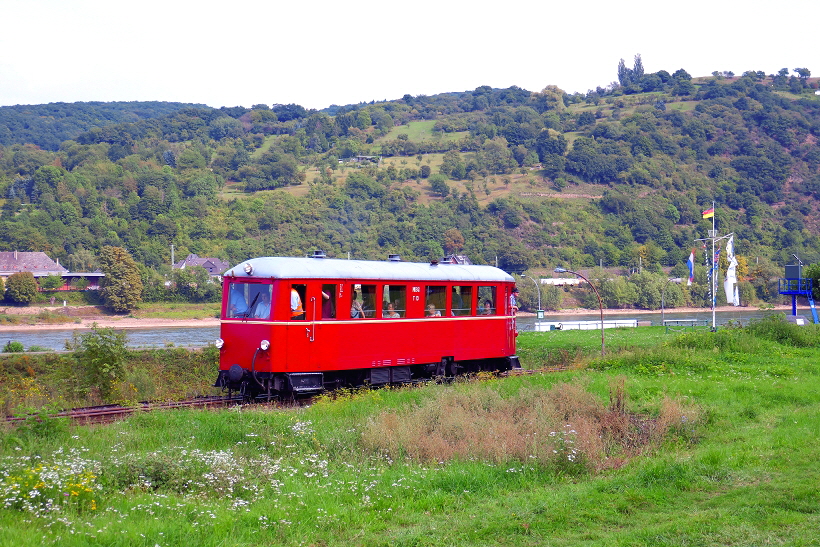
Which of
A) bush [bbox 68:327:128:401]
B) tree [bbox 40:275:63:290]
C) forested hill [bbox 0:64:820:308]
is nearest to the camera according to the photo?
bush [bbox 68:327:128:401]

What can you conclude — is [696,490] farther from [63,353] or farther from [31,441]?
[63,353]

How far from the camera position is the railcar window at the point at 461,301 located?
21.0 meters

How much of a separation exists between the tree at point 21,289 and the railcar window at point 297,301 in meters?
56.1

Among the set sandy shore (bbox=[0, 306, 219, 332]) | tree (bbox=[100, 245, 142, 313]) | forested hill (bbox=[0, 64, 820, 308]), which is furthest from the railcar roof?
forested hill (bbox=[0, 64, 820, 308])

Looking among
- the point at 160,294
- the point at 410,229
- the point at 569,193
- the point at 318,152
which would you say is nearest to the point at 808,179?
the point at 569,193

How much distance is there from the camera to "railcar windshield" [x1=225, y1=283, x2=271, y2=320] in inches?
669

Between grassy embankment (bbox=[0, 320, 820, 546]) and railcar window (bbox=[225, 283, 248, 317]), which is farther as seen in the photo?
railcar window (bbox=[225, 283, 248, 317])

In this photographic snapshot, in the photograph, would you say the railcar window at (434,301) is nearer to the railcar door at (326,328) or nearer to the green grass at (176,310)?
the railcar door at (326,328)

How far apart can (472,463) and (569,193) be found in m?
126

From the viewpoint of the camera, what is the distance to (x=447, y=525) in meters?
7.87

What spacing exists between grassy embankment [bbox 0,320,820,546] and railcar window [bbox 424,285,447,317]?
394 centimetres

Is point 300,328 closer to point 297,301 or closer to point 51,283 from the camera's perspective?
point 297,301

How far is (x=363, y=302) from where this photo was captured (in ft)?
61.0

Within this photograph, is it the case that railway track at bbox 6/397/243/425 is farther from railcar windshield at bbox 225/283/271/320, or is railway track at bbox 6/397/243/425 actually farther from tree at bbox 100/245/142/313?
tree at bbox 100/245/142/313
